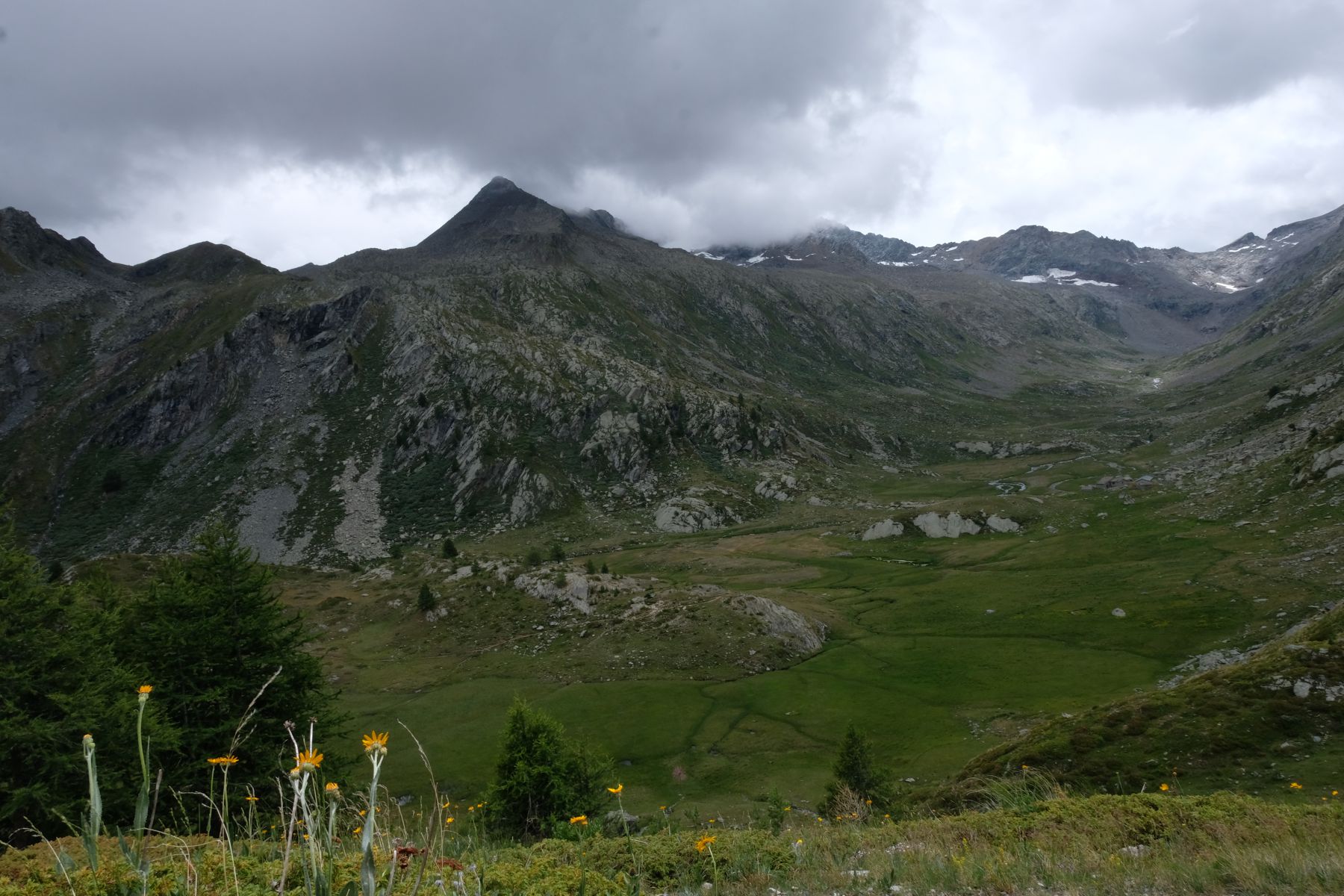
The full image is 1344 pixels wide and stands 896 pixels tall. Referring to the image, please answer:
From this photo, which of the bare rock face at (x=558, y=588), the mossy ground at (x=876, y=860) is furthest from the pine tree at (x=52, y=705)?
the bare rock face at (x=558, y=588)

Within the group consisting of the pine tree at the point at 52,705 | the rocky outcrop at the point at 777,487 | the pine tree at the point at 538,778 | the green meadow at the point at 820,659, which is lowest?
the green meadow at the point at 820,659

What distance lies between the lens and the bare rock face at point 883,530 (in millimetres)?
116438

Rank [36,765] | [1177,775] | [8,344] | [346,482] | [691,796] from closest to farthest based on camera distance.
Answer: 1. [36,765]
2. [1177,775]
3. [691,796]
4. [346,482]
5. [8,344]

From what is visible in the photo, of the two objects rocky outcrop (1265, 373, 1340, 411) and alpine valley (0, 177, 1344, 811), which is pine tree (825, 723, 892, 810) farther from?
rocky outcrop (1265, 373, 1340, 411)

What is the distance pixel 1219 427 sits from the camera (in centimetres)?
16288

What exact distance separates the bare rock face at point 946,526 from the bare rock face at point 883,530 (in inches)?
135

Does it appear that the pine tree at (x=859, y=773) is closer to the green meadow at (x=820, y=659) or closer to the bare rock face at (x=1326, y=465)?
the green meadow at (x=820, y=659)

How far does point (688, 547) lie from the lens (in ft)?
400

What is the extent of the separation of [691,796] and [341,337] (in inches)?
7436

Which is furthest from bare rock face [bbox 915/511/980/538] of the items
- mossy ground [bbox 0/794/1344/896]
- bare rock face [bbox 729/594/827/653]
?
mossy ground [bbox 0/794/1344/896]

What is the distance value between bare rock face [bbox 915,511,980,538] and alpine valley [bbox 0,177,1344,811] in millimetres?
444

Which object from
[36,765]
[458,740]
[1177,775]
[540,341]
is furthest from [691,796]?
[540,341]

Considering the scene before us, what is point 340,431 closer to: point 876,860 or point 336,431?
point 336,431

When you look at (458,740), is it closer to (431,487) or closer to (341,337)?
(431,487)
